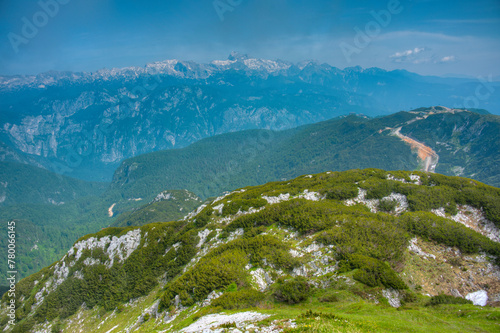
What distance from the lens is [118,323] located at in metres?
61.1

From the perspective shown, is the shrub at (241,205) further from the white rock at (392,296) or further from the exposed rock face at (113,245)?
the white rock at (392,296)

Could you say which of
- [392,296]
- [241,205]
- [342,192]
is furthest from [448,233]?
[241,205]

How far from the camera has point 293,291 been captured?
126 feet

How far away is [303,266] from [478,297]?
28.1 metres

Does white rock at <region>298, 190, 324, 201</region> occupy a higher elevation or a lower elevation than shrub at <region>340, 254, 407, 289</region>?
higher

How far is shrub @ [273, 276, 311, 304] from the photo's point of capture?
37.8 metres

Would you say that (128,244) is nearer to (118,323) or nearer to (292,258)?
(118,323)

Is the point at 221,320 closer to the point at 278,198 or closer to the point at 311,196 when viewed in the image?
the point at 278,198

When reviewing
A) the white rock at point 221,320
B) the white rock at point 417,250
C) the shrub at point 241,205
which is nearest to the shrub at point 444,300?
the white rock at point 417,250

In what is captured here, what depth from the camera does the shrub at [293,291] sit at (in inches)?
1486

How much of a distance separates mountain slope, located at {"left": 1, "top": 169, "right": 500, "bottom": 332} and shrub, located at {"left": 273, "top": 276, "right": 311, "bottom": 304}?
0.55 ft

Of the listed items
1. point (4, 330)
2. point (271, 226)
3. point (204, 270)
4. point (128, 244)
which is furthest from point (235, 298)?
point (4, 330)

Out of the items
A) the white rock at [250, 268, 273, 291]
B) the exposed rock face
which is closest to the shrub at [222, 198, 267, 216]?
the white rock at [250, 268, 273, 291]

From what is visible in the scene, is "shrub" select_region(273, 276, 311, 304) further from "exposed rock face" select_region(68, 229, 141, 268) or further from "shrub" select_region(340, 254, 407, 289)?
"exposed rock face" select_region(68, 229, 141, 268)
